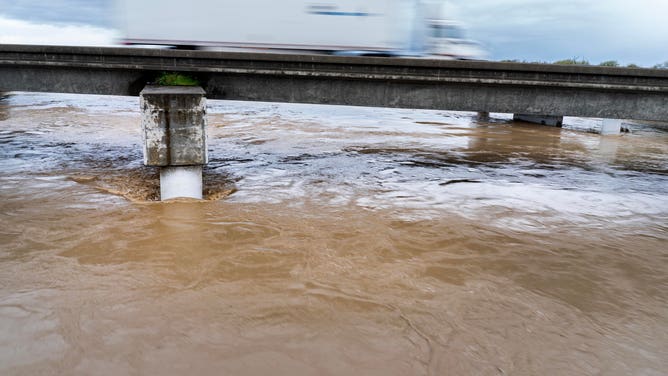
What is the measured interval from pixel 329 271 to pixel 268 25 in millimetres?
9747

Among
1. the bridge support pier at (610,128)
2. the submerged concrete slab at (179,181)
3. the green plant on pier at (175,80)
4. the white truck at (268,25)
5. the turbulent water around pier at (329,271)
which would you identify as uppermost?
the white truck at (268,25)

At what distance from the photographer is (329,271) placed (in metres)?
6.61

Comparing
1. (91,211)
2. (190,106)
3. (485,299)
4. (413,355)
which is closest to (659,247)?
(485,299)

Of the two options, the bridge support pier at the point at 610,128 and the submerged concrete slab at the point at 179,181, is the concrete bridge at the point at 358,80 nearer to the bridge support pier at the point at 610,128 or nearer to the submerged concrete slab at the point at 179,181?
the submerged concrete slab at the point at 179,181

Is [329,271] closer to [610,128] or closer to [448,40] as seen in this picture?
[448,40]

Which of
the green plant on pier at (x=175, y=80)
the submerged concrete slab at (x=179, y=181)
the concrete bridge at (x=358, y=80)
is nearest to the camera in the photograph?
the submerged concrete slab at (x=179, y=181)

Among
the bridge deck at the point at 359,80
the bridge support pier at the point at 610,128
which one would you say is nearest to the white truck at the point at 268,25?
the bridge deck at the point at 359,80

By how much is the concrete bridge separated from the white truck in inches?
139

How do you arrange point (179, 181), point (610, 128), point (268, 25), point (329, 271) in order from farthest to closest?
point (610, 128), point (268, 25), point (179, 181), point (329, 271)

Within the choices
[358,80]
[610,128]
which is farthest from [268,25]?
[610,128]

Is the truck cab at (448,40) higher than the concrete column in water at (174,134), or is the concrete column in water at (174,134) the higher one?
the truck cab at (448,40)

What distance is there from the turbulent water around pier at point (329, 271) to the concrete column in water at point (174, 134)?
0.55 metres

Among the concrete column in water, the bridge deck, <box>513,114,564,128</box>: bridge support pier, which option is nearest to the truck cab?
the bridge deck

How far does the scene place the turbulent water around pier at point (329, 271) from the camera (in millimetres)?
4684
